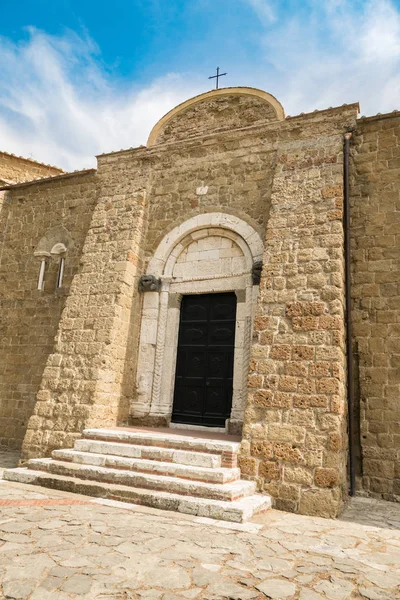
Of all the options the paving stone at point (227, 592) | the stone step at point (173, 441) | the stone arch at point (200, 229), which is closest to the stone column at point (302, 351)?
the stone step at point (173, 441)

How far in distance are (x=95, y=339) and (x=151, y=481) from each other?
279 centimetres

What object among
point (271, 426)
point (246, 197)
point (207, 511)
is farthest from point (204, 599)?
point (246, 197)

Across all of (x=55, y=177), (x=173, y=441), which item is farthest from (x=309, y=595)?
(x=55, y=177)

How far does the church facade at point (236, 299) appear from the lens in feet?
18.3

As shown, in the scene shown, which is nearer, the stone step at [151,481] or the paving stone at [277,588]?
the paving stone at [277,588]

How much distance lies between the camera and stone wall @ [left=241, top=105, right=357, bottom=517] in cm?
515

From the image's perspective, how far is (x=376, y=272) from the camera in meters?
6.39

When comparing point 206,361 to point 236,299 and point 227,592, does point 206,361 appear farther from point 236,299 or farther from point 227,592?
point 227,592

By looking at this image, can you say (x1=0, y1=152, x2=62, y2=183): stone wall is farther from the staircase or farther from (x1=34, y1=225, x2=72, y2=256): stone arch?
the staircase

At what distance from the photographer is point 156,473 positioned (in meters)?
5.35

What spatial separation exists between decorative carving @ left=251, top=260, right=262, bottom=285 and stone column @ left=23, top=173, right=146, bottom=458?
2.14 m

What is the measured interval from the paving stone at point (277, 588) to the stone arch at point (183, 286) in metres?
3.99

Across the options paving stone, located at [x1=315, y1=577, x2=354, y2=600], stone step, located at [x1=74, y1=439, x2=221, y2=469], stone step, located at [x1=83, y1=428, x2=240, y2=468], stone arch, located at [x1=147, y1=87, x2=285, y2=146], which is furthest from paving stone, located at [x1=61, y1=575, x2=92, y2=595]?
stone arch, located at [x1=147, y1=87, x2=285, y2=146]

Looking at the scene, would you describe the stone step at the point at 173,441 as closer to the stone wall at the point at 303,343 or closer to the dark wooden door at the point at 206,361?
the stone wall at the point at 303,343
